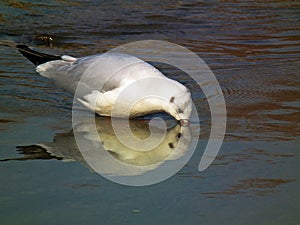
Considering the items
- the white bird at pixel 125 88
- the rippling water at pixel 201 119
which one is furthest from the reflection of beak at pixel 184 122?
the rippling water at pixel 201 119

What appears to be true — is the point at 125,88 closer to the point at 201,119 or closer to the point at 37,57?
the point at 201,119

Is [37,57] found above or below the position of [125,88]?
above

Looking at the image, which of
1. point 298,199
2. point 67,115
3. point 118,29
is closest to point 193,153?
point 298,199

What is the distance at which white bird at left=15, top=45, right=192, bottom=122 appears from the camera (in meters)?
4.64

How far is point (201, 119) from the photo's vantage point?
4816 millimetres

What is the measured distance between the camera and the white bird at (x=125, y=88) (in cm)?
464

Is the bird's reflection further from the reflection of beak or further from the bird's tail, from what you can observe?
the bird's tail

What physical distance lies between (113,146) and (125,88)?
0.59 m

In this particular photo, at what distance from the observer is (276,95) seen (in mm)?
5367

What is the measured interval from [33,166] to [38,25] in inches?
189

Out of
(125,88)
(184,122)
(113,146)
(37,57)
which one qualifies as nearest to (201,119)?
(184,122)

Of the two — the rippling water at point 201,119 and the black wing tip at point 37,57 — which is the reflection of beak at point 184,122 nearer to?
the rippling water at point 201,119

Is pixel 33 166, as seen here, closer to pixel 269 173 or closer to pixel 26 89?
pixel 269 173

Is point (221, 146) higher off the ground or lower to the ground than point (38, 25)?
lower
